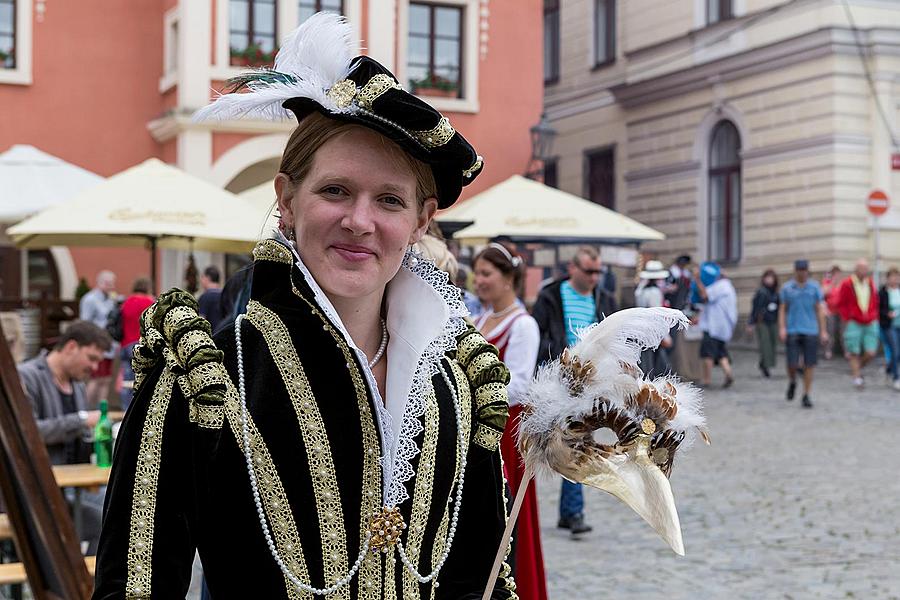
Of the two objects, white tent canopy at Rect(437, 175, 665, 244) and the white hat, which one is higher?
white tent canopy at Rect(437, 175, 665, 244)

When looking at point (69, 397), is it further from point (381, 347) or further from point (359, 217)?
point (359, 217)

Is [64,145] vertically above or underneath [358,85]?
above

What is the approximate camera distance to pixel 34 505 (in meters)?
3.71

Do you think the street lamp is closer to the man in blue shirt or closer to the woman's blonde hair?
the man in blue shirt

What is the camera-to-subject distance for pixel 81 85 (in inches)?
778

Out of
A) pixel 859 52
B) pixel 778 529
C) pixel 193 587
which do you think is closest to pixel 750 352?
pixel 859 52

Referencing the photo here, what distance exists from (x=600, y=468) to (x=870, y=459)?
933cm

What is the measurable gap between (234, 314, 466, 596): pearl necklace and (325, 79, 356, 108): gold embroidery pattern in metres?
0.39

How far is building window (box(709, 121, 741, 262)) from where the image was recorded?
83.1 ft

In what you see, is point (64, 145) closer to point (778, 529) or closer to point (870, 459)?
point (870, 459)

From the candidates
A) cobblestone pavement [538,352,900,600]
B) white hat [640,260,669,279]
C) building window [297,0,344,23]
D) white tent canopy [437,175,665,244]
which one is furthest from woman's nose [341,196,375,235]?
building window [297,0,344,23]

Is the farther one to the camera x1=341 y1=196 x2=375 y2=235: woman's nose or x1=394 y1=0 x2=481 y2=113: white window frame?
x1=394 y1=0 x2=481 y2=113: white window frame

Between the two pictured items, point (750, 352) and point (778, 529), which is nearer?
point (778, 529)

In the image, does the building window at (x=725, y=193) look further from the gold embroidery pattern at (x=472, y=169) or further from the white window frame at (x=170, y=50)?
the gold embroidery pattern at (x=472, y=169)
